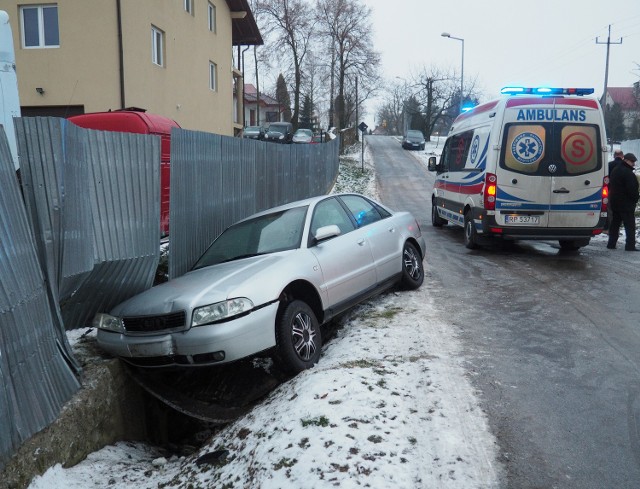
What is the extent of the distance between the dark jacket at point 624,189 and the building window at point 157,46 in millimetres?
15067

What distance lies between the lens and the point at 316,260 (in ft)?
18.0

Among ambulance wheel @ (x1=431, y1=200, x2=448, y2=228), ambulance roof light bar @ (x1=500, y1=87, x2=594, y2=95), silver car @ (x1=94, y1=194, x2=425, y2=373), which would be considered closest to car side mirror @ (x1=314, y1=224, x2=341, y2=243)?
silver car @ (x1=94, y1=194, x2=425, y2=373)

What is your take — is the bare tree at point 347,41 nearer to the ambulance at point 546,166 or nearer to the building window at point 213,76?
the building window at point 213,76

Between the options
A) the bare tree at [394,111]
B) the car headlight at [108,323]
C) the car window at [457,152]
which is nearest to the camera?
the car headlight at [108,323]

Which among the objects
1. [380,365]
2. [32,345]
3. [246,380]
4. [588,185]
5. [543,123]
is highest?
[543,123]

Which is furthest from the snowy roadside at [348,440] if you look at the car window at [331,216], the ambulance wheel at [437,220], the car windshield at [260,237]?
the ambulance wheel at [437,220]

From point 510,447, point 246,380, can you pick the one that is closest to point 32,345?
point 246,380

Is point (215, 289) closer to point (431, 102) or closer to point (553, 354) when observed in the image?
point (553, 354)

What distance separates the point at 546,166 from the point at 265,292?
643 centimetres

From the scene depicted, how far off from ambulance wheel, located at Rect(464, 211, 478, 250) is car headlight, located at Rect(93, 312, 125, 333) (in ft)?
22.9

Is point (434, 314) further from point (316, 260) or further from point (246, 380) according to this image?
point (246, 380)

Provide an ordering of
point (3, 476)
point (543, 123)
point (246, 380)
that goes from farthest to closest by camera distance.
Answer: point (543, 123)
point (246, 380)
point (3, 476)

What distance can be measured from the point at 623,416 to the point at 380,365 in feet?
5.85

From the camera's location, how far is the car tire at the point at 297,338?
4762mm
